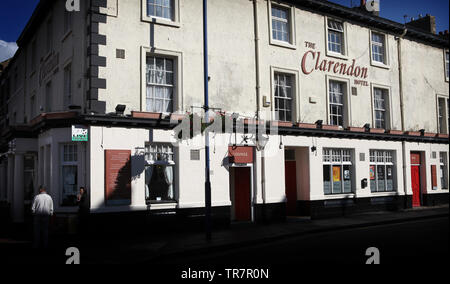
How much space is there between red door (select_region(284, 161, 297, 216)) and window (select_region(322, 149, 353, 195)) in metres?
1.40

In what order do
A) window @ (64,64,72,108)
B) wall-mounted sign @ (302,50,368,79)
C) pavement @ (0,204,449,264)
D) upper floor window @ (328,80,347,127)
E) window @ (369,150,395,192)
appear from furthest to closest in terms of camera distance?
window @ (369,150,395,192) < upper floor window @ (328,80,347,127) < wall-mounted sign @ (302,50,368,79) < window @ (64,64,72,108) < pavement @ (0,204,449,264)

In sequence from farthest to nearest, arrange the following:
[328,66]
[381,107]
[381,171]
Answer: [381,107]
[381,171]
[328,66]

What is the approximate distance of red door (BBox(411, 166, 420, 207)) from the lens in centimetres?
2400

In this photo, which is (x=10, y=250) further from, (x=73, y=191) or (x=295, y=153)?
(x=295, y=153)

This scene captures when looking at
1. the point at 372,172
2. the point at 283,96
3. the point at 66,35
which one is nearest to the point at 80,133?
the point at 66,35

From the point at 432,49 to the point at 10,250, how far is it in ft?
80.4

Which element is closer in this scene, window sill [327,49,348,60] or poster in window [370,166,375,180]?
window sill [327,49,348,60]

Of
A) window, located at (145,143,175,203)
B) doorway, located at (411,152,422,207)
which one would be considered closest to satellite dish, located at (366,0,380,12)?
doorway, located at (411,152,422,207)

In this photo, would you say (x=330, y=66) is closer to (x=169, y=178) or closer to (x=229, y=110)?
(x=229, y=110)

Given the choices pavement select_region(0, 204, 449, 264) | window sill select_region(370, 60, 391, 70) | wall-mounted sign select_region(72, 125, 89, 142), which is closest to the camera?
pavement select_region(0, 204, 449, 264)

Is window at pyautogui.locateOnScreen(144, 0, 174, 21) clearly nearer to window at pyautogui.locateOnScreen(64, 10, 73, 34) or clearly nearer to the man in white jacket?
window at pyautogui.locateOnScreen(64, 10, 73, 34)

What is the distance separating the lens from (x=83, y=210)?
45.4ft

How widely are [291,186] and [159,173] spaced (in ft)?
22.9

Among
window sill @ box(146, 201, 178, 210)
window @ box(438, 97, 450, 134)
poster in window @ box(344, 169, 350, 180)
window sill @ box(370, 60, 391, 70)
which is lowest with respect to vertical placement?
window sill @ box(146, 201, 178, 210)
